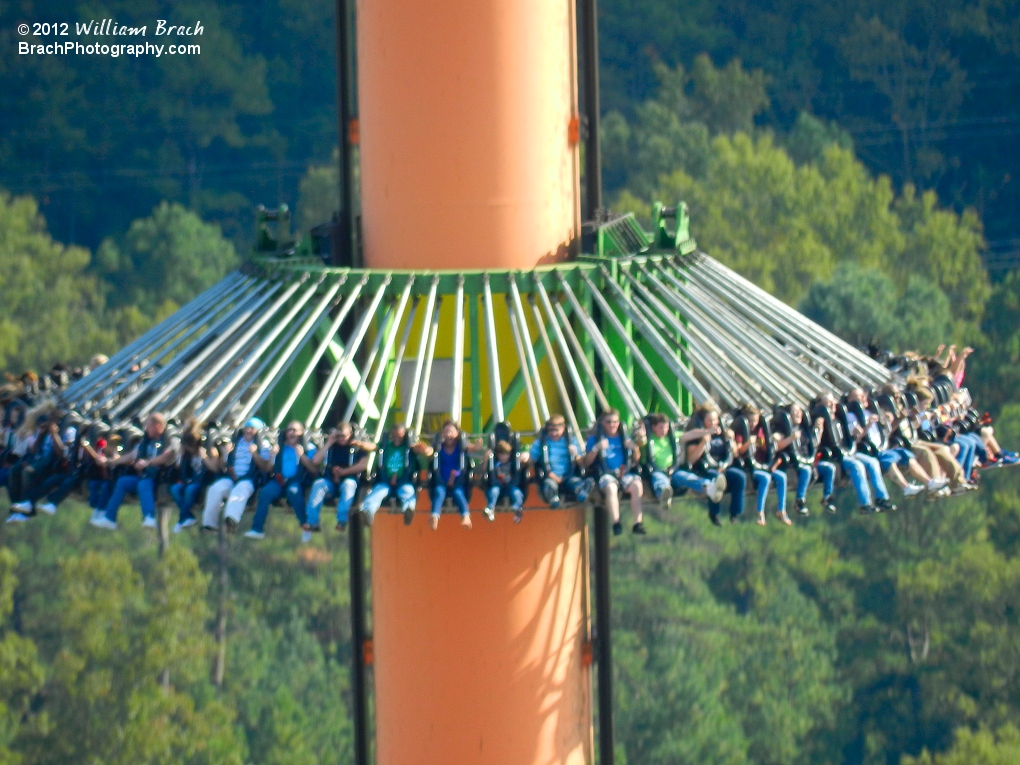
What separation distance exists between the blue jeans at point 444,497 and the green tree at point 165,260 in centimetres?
7477

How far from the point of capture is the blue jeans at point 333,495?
17516 millimetres

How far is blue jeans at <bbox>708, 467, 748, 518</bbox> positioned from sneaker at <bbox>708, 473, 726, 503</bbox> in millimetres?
45

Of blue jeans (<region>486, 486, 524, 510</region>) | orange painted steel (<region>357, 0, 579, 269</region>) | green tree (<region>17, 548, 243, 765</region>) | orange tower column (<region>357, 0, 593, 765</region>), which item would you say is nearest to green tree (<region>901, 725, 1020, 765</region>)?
green tree (<region>17, 548, 243, 765</region>)

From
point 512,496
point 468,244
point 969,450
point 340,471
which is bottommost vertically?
point 512,496

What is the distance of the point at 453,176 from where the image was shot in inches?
742

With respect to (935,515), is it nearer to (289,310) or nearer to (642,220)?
(642,220)

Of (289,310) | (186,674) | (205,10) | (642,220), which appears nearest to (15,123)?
(205,10)

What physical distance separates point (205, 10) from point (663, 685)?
53.7 metres

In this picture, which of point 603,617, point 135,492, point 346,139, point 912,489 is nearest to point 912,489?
point 912,489

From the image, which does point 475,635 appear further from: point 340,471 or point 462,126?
point 462,126

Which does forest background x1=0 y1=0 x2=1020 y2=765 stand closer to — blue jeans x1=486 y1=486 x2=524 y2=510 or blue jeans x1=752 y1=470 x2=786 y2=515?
blue jeans x1=752 y1=470 x2=786 y2=515

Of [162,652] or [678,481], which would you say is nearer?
[678,481]

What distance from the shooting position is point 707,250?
298 feet

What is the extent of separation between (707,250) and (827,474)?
7270cm
